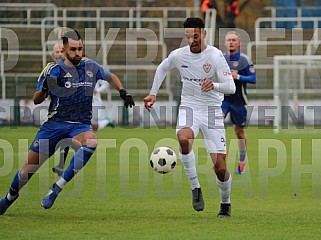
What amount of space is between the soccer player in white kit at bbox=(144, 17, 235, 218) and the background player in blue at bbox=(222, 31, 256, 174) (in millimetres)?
4320

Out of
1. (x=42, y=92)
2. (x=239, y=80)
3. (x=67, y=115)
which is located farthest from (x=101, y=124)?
(x=42, y=92)

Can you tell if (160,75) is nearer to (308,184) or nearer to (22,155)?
(308,184)

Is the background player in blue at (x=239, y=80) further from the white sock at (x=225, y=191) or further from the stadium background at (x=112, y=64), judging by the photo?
the stadium background at (x=112, y=64)

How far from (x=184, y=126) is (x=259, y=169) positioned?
20.4 feet

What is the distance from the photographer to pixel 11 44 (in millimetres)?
31875

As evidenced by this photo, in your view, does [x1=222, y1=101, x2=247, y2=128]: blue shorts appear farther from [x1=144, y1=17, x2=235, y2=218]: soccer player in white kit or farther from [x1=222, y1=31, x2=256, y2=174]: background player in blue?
[x1=144, y1=17, x2=235, y2=218]: soccer player in white kit

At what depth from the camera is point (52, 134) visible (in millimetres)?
10367

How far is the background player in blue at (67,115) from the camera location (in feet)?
33.7

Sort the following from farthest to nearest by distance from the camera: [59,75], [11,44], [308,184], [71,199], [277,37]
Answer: [277,37] → [11,44] → [308,184] → [71,199] → [59,75]

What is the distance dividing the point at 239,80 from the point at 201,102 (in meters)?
4.84

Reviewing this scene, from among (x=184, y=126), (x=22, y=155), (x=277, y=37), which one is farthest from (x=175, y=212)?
(x=277, y=37)

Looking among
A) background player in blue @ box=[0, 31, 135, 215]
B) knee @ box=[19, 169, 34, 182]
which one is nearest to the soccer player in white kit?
background player in blue @ box=[0, 31, 135, 215]

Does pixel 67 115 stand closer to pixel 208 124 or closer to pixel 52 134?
pixel 52 134

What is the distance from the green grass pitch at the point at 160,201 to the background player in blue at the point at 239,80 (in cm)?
58
